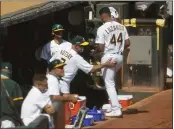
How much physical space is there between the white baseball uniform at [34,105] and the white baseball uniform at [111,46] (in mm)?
2777

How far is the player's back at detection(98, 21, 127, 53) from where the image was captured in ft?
35.6

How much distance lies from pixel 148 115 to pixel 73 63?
72.5 inches

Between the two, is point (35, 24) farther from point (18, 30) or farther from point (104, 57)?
point (104, 57)

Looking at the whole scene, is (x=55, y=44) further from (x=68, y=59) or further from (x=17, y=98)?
(x=17, y=98)

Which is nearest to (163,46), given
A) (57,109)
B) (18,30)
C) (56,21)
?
(56,21)

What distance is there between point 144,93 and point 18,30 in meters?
2.95

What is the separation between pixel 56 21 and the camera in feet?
42.9

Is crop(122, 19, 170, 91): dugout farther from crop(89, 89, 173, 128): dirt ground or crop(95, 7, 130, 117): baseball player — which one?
crop(95, 7, 130, 117): baseball player

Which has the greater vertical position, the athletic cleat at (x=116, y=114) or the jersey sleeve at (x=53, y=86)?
the jersey sleeve at (x=53, y=86)

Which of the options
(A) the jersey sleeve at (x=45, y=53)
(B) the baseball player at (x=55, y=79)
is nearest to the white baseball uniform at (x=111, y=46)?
(A) the jersey sleeve at (x=45, y=53)

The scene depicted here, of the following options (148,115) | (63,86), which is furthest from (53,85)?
(148,115)

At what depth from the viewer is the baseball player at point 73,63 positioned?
34.6ft

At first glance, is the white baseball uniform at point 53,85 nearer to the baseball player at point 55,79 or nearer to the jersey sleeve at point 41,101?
the baseball player at point 55,79

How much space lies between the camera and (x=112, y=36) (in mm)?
10883
